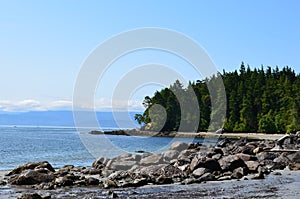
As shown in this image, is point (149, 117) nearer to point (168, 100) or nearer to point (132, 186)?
point (168, 100)

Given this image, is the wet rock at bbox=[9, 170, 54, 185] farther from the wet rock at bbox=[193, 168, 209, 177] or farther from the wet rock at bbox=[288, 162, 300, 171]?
the wet rock at bbox=[288, 162, 300, 171]

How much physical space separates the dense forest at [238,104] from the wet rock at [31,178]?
263 feet

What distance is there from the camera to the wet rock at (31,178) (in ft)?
86.8

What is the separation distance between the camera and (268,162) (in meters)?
34.7

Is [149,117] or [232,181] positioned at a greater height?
[149,117]

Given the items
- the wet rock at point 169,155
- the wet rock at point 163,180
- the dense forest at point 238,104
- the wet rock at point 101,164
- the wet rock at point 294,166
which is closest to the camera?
the wet rock at point 163,180

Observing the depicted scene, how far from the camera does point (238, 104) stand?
407 feet

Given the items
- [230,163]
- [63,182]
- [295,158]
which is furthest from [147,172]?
[295,158]

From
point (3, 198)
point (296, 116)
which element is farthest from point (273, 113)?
point (3, 198)

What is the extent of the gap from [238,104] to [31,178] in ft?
334

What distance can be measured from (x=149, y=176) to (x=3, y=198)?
346 inches

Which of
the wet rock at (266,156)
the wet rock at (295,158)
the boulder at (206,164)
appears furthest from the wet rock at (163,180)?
the wet rock at (266,156)

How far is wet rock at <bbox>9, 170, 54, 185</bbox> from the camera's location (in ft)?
86.8

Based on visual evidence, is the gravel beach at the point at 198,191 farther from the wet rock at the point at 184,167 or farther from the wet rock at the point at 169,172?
the wet rock at the point at 184,167
